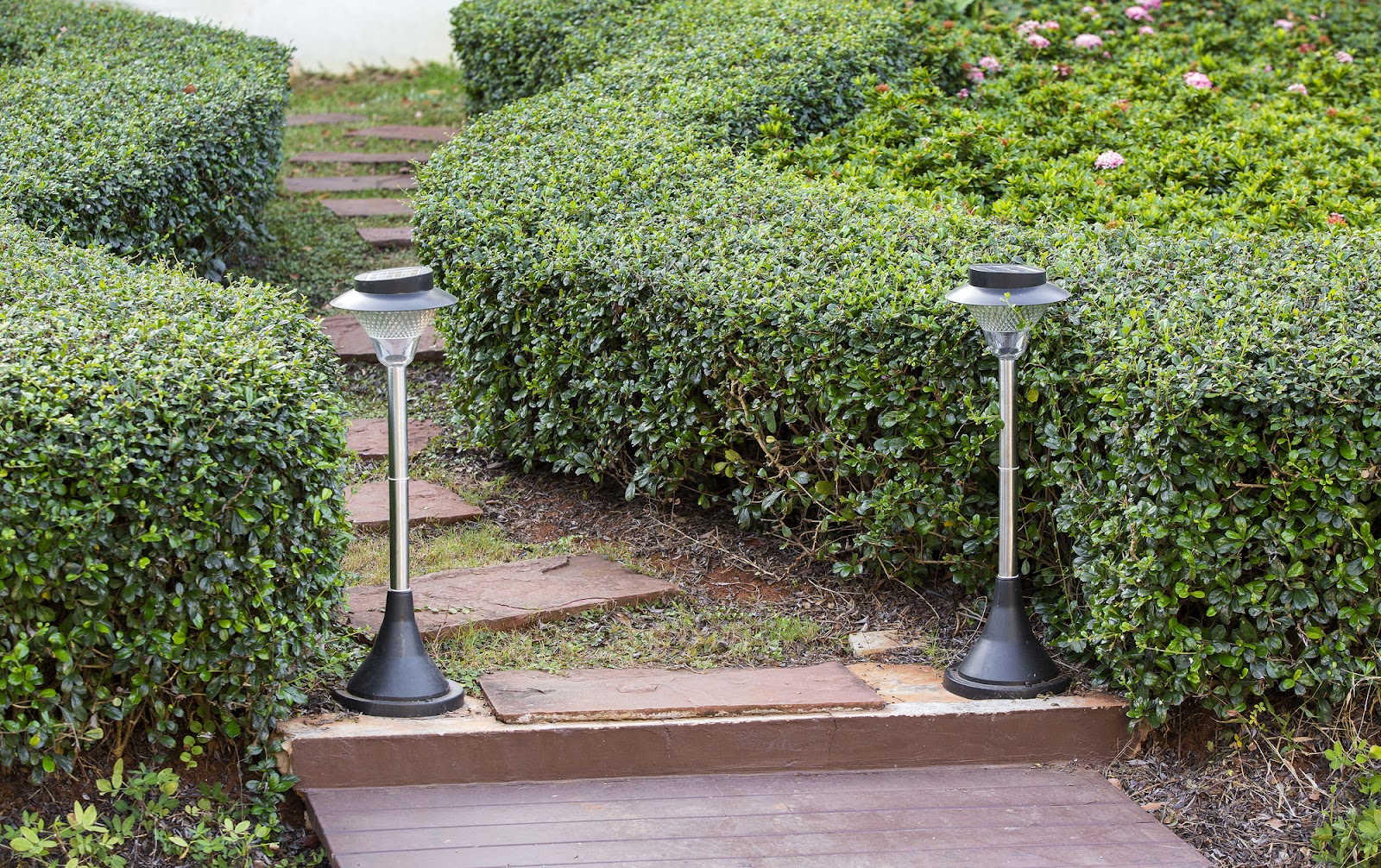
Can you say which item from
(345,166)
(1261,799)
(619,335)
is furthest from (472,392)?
(345,166)

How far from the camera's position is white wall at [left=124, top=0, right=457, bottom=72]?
40.1 feet

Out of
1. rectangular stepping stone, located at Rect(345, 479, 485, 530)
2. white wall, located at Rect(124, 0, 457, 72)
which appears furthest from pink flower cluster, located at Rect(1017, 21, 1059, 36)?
white wall, located at Rect(124, 0, 457, 72)

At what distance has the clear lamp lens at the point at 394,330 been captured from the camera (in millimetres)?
3463

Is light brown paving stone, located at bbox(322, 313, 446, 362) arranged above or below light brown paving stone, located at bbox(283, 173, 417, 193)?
below

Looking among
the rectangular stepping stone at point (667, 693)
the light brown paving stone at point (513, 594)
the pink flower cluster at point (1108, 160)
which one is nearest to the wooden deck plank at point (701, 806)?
the rectangular stepping stone at point (667, 693)

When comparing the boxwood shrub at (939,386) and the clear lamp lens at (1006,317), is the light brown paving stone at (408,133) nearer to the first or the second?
the boxwood shrub at (939,386)

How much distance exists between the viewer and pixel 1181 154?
21.2 ft

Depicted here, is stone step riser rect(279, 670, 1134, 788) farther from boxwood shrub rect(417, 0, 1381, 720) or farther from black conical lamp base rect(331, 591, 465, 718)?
boxwood shrub rect(417, 0, 1381, 720)

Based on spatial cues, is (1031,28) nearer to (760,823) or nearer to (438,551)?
(438,551)

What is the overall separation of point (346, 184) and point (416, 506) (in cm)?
472

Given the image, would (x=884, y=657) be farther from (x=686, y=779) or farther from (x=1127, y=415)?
(x=1127, y=415)

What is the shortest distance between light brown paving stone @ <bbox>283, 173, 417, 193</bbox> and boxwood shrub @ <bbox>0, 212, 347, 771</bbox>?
18.5 ft

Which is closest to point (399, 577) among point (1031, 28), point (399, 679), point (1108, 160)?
point (399, 679)

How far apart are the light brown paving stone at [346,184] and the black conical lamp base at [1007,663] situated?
241 inches
